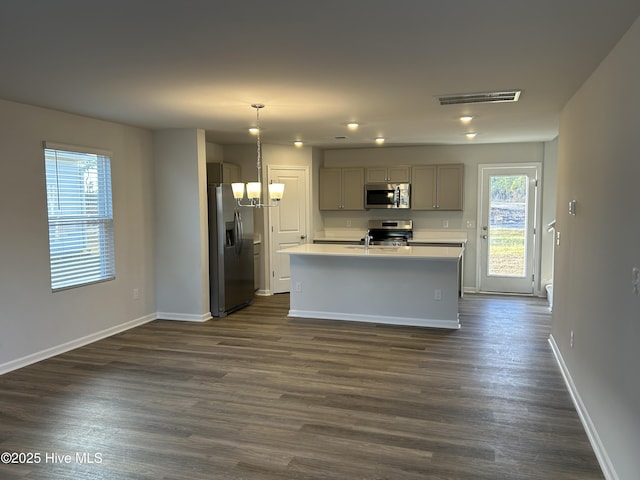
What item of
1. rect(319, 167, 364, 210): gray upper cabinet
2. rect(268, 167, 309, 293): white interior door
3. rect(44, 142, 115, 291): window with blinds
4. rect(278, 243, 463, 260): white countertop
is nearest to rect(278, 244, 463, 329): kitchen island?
rect(278, 243, 463, 260): white countertop

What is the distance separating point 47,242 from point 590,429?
183 inches

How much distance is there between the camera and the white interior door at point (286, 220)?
298 inches

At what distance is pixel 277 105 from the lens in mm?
4281

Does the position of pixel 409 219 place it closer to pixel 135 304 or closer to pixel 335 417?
pixel 135 304

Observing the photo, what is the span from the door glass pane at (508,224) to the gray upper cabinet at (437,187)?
54 centimetres

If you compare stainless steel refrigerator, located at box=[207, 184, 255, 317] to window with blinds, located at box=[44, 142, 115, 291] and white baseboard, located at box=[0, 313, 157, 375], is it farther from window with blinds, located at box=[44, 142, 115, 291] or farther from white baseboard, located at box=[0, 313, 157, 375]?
window with blinds, located at box=[44, 142, 115, 291]

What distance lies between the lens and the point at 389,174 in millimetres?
7750

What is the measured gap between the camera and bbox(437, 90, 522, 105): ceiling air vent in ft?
12.7

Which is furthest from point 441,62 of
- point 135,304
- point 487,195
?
point 487,195

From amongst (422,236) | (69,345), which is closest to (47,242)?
(69,345)

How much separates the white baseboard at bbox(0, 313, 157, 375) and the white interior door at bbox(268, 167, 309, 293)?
217cm

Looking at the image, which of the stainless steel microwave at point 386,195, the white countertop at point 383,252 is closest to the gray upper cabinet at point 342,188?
the stainless steel microwave at point 386,195

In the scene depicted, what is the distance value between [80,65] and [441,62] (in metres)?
2.28

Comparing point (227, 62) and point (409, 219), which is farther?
point (409, 219)
